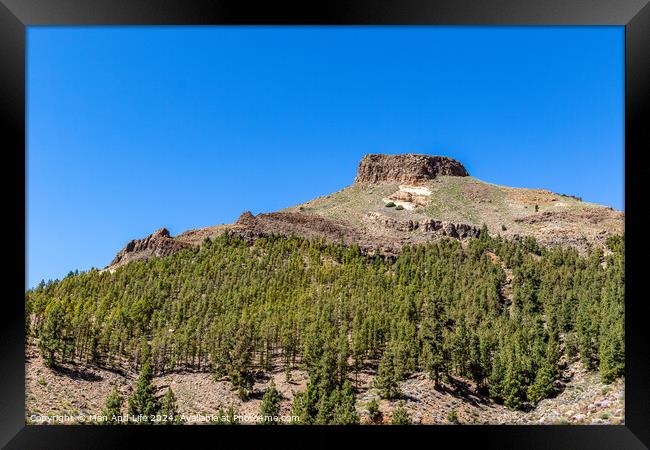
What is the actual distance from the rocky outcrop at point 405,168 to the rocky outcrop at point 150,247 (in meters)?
19.6

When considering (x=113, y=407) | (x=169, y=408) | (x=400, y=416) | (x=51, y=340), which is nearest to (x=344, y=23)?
(x=400, y=416)

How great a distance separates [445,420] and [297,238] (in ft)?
54.1

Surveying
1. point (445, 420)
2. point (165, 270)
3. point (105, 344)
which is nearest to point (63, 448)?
point (445, 420)

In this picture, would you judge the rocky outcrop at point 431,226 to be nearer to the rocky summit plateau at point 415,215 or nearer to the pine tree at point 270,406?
the rocky summit plateau at point 415,215

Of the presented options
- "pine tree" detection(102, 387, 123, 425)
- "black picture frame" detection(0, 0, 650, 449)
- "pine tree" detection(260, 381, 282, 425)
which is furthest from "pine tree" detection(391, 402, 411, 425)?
"black picture frame" detection(0, 0, 650, 449)

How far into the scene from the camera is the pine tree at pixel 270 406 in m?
12.1

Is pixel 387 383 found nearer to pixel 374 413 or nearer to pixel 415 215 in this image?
pixel 374 413

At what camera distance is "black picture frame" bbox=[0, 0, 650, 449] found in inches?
126

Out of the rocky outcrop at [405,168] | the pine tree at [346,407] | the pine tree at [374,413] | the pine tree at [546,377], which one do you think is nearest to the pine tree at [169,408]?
the pine tree at [346,407]

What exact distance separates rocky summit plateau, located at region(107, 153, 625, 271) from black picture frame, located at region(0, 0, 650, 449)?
2319 centimetres

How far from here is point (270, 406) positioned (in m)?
12.4

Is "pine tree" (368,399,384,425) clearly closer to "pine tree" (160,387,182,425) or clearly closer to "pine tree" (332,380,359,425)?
"pine tree" (332,380,359,425)

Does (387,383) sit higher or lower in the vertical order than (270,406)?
higher

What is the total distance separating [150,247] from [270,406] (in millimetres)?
18043
